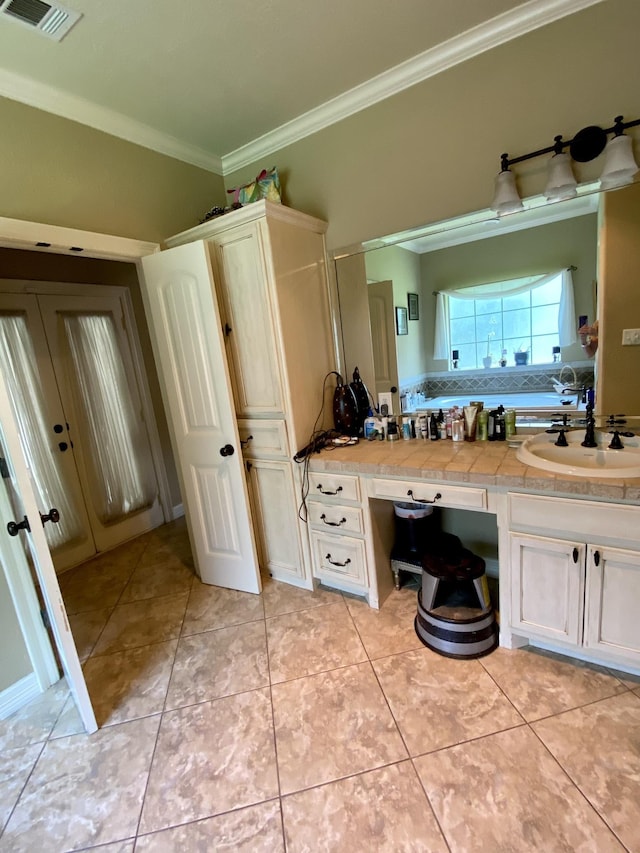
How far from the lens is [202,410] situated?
7.61 ft

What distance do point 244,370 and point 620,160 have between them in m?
1.96

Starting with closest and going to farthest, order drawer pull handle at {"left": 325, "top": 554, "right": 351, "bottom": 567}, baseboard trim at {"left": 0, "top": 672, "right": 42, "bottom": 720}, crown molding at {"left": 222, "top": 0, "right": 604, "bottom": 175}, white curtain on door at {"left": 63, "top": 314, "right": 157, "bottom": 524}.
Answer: crown molding at {"left": 222, "top": 0, "right": 604, "bottom": 175} < baseboard trim at {"left": 0, "top": 672, "right": 42, "bottom": 720} < drawer pull handle at {"left": 325, "top": 554, "right": 351, "bottom": 567} < white curtain on door at {"left": 63, "top": 314, "right": 157, "bottom": 524}

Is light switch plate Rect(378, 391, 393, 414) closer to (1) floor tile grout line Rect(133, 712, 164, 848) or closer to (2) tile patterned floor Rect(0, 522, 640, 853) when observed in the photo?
(2) tile patterned floor Rect(0, 522, 640, 853)

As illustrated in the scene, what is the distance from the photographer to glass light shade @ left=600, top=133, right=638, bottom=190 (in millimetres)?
1610

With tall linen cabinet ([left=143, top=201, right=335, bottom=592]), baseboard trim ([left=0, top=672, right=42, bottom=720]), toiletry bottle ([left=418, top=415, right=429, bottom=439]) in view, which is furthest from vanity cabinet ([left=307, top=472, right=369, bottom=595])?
baseboard trim ([left=0, top=672, right=42, bottom=720])

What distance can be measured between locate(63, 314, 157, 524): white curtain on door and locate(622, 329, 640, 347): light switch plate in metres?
3.46

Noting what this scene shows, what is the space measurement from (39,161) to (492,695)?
3.14 metres

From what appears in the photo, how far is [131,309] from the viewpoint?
3436 millimetres

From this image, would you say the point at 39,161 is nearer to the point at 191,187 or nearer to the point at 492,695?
the point at 191,187

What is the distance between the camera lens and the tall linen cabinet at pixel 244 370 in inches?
83.6

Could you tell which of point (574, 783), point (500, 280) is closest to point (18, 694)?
point (574, 783)

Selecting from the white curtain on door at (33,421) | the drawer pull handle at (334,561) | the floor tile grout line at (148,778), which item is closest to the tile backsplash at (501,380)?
Result: the drawer pull handle at (334,561)

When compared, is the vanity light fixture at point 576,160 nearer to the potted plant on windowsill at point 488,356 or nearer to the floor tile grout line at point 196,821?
the potted plant on windowsill at point 488,356

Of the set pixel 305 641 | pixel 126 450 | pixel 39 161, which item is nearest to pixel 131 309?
pixel 126 450
